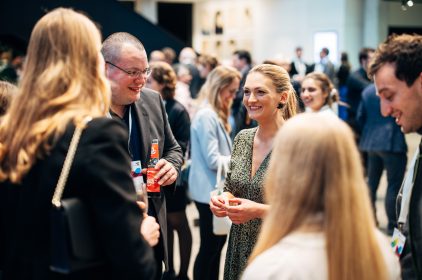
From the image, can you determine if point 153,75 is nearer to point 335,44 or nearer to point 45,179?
point 45,179

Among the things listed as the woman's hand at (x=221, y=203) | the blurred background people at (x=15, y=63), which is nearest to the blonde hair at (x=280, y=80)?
the woman's hand at (x=221, y=203)

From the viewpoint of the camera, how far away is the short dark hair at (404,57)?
1.90m

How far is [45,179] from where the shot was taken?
159 cm

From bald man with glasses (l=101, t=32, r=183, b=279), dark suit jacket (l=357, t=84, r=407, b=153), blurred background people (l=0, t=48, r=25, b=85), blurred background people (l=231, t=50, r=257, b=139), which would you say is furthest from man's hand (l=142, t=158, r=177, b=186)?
blurred background people (l=0, t=48, r=25, b=85)

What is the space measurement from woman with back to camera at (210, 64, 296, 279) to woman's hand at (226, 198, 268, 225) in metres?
0.04

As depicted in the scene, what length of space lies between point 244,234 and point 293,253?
1.34 metres

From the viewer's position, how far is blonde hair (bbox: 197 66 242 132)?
A: 4.30 metres

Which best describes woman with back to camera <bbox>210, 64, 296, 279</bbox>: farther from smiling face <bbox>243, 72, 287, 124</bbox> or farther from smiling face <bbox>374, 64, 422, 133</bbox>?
smiling face <bbox>374, 64, 422, 133</bbox>

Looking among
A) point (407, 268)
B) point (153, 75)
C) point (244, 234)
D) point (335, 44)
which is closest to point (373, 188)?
point (153, 75)

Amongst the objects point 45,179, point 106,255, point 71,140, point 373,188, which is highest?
point 71,140

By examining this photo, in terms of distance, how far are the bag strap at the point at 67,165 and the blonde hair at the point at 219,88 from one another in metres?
2.74

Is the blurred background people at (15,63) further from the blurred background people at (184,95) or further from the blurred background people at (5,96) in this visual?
the blurred background people at (5,96)

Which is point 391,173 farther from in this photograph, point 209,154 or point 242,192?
point 242,192

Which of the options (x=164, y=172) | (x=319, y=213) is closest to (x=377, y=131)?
(x=164, y=172)
